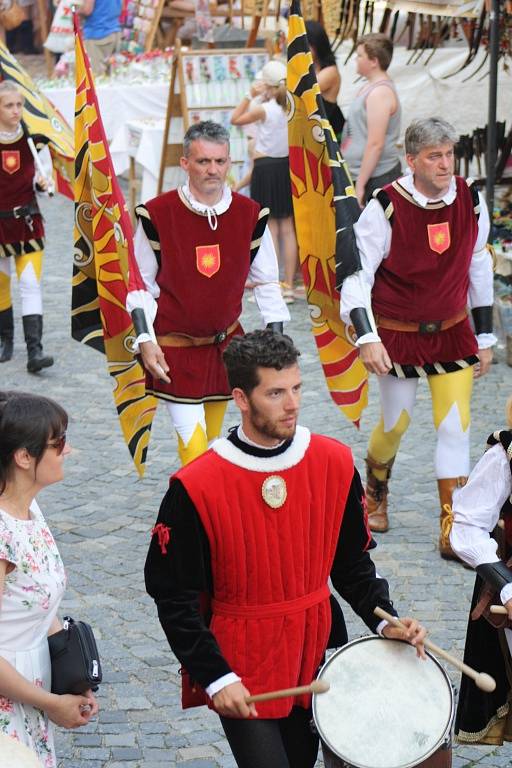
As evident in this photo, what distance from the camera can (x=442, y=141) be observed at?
18.0ft

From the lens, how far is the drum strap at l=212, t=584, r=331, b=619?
3.31 meters

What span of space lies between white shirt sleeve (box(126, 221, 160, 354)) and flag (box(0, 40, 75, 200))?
139 inches

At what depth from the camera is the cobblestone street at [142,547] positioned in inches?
175

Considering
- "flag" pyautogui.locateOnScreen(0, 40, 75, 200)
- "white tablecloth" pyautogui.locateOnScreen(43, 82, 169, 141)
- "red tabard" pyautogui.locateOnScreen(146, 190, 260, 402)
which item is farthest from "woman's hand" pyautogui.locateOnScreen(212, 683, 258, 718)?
"white tablecloth" pyautogui.locateOnScreen(43, 82, 169, 141)

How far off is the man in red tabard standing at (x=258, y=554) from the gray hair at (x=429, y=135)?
92.8 inches

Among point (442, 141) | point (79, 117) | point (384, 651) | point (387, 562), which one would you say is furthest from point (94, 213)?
point (384, 651)

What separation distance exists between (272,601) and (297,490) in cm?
28

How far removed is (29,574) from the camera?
3.21 metres

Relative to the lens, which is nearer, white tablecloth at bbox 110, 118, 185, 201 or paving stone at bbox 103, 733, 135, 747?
paving stone at bbox 103, 733, 135, 747

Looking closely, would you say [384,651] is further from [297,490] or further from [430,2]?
[430,2]

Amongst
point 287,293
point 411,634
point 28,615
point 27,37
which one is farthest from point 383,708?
point 27,37

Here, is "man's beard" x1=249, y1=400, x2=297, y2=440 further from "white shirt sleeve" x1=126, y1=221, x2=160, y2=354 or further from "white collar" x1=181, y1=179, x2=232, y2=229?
"white collar" x1=181, y1=179, x2=232, y2=229

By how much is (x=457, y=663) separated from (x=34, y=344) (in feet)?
20.6

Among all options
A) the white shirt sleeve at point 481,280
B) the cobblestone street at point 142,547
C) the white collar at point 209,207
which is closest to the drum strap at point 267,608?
the cobblestone street at point 142,547
